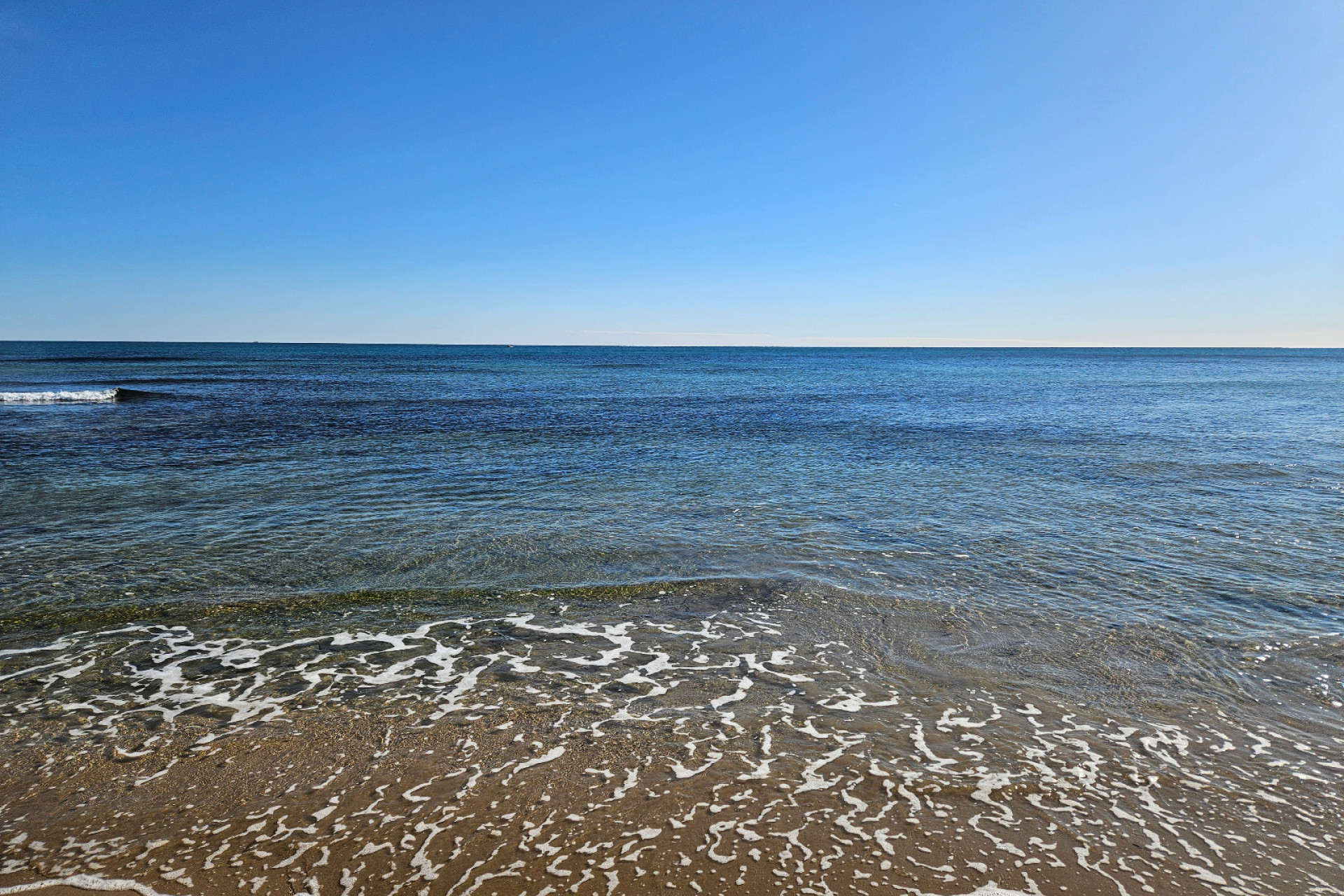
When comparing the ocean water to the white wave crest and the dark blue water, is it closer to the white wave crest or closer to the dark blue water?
the dark blue water

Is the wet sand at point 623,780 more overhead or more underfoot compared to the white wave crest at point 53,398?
more underfoot

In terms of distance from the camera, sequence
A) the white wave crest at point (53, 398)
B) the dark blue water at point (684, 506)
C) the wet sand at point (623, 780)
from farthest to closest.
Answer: the white wave crest at point (53, 398) → the dark blue water at point (684, 506) → the wet sand at point (623, 780)

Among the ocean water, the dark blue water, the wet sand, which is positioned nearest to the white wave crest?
the dark blue water

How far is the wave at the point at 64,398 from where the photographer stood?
35000 mm

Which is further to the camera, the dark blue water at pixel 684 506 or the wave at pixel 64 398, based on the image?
the wave at pixel 64 398

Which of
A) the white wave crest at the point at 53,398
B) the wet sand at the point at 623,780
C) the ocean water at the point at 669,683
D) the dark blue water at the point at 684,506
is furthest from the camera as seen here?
the white wave crest at the point at 53,398

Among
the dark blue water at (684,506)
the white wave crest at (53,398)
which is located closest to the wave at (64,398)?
the white wave crest at (53,398)

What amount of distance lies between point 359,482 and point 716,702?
40.2 ft

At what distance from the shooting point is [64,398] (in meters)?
36.3

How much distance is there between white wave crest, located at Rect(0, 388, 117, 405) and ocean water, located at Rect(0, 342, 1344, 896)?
25.9m

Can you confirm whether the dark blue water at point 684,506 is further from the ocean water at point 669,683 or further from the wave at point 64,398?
the wave at point 64,398

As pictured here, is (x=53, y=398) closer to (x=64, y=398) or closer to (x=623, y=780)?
(x=64, y=398)

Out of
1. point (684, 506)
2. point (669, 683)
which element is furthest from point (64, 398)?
point (669, 683)

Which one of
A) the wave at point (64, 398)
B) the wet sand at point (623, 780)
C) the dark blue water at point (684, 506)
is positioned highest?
the wave at point (64, 398)
